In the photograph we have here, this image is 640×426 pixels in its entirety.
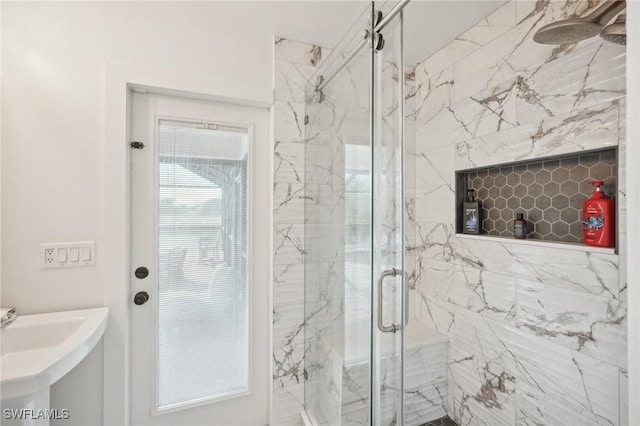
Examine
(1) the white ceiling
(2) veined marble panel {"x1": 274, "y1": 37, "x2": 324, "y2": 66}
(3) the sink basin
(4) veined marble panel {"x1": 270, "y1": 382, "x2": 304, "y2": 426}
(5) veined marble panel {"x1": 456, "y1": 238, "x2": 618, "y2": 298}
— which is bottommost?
(4) veined marble panel {"x1": 270, "y1": 382, "x2": 304, "y2": 426}

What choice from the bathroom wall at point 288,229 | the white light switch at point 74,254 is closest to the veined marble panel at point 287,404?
the bathroom wall at point 288,229

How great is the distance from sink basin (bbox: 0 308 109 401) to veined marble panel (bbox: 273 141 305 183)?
3.55 ft

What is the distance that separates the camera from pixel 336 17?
151 centimetres

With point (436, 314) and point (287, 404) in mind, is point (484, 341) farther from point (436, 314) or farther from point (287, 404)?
point (287, 404)

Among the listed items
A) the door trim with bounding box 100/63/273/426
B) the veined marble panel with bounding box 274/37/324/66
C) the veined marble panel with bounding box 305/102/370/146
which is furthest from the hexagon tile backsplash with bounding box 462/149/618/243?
the door trim with bounding box 100/63/273/426

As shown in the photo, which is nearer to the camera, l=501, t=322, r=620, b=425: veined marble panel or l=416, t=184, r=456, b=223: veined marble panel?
l=501, t=322, r=620, b=425: veined marble panel

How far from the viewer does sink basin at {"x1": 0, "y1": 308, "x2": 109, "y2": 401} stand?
2.94 ft

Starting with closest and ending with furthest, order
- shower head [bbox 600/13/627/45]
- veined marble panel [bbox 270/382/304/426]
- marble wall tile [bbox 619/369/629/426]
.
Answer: shower head [bbox 600/13/627/45], marble wall tile [bbox 619/369/629/426], veined marble panel [bbox 270/382/304/426]

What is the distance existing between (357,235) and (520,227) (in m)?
0.93

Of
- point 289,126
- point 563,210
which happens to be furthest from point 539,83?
point 289,126

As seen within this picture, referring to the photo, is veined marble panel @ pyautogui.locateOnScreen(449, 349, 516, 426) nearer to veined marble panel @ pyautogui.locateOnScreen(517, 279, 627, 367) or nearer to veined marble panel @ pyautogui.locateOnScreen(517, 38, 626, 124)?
veined marble panel @ pyautogui.locateOnScreen(517, 279, 627, 367)

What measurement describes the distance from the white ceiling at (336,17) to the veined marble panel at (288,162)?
64 centimetres

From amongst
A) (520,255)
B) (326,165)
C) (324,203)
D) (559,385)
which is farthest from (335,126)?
(559,385)

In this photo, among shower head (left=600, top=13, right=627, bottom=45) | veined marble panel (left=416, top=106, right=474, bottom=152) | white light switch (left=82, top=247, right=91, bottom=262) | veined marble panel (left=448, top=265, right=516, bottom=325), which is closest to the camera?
shower head (left=600, top=13, right=627, bottom=45)
